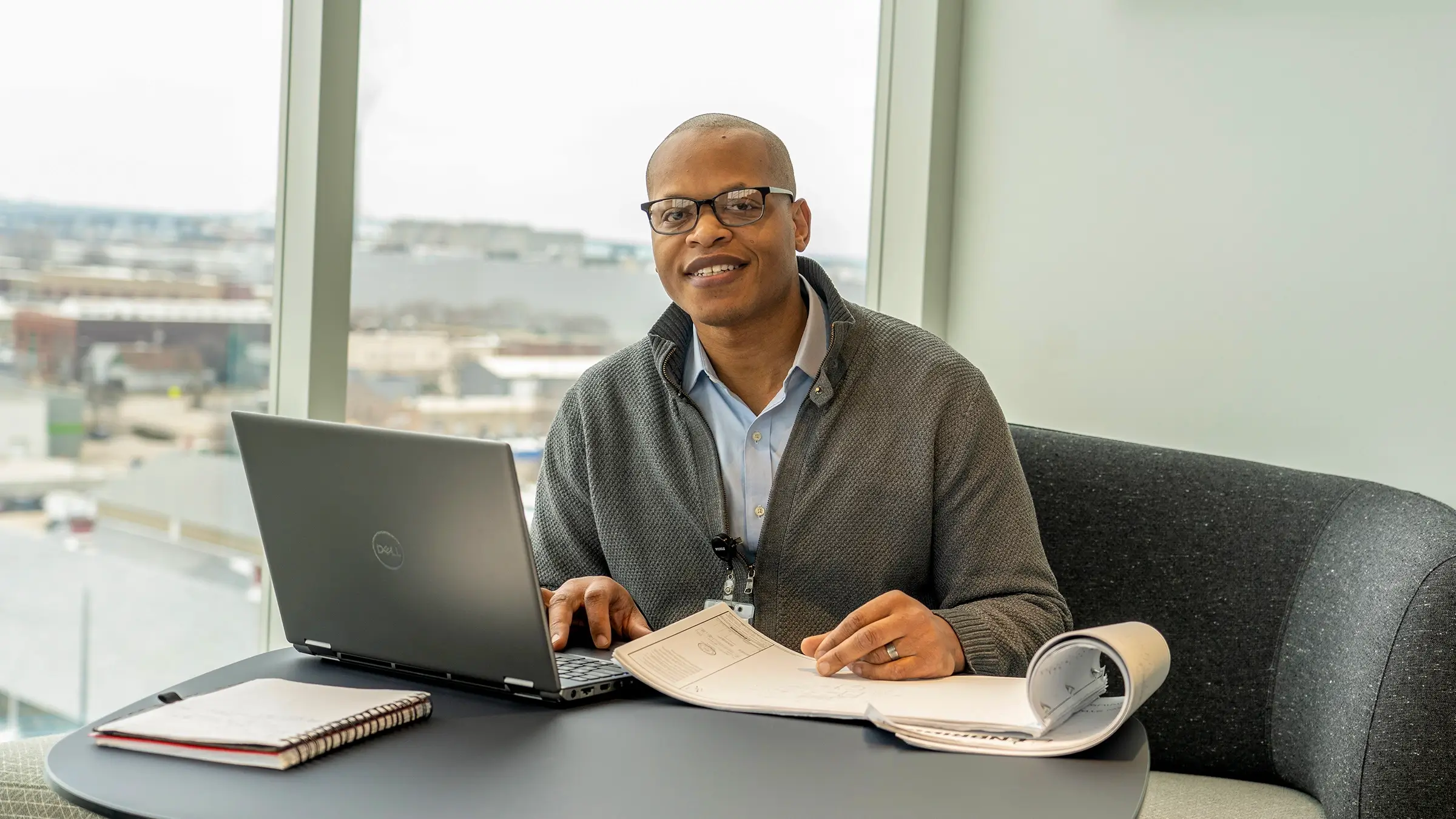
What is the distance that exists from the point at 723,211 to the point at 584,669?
78 centimetres

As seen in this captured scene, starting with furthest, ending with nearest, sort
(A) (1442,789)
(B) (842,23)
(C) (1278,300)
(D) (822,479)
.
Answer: (B) (842,23) < (C) (1278,300) < (D) (822,479) < (A) (1442,789)

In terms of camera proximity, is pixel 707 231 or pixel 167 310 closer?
pixel 707 231

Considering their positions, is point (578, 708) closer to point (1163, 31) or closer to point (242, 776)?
point (242, 776)

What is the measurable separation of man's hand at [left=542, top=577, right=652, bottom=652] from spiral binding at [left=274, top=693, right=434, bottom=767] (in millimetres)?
293

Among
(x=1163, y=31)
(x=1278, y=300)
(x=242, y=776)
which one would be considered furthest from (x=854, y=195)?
(x=242, y=776)

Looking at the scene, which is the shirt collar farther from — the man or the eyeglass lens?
the eyeglass lens

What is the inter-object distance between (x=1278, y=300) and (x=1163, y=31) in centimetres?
63

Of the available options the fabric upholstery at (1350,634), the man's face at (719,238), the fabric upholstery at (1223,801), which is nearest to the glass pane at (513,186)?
the man's face at (719,238)

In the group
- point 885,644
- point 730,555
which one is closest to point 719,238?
point 730,555

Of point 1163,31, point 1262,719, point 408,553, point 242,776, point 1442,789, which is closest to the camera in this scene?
point 242,776

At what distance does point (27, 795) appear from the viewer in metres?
1.55

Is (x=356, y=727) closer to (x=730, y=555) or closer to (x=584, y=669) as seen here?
(x=584, y=669)

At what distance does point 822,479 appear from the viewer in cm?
183

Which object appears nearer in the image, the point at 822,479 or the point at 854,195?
the point at 822,479
